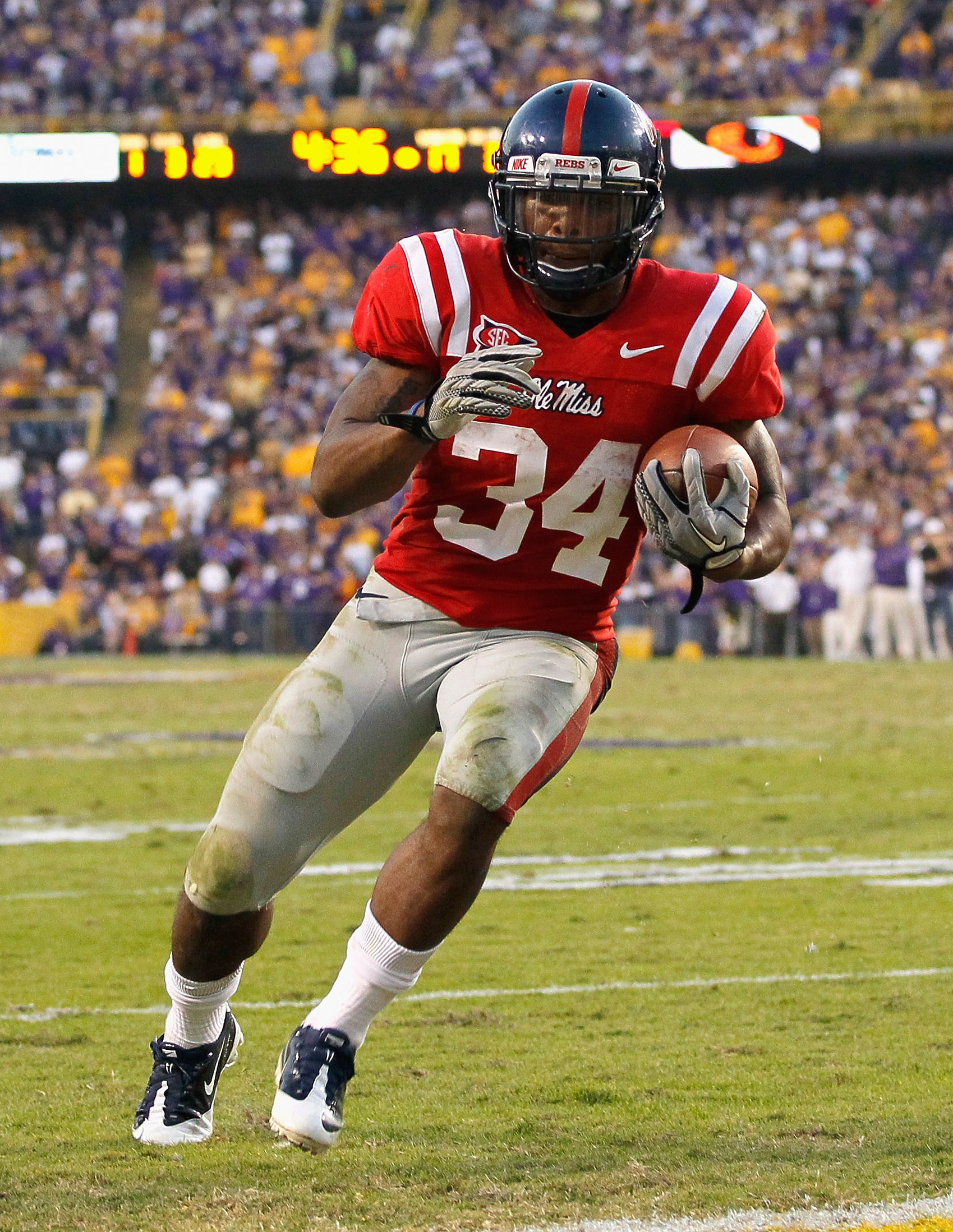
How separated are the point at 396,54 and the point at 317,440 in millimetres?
6777

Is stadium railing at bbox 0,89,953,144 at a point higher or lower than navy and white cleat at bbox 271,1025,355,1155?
lower

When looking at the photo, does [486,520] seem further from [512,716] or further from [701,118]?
[701,118]

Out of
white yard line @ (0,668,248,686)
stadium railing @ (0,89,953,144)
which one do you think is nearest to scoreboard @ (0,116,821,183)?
stadium railing @ (0,89,953,144)

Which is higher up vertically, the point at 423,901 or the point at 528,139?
the point at 528,139

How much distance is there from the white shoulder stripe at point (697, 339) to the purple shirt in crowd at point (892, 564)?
1411 cm

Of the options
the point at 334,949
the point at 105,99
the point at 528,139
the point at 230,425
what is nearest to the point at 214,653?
the point at 230,425

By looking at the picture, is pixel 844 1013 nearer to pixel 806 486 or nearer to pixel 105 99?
pixel 806 486

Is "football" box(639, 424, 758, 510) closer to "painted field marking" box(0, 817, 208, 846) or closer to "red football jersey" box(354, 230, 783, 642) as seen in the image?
"red football jersey" box(354, 230, 783, 642)

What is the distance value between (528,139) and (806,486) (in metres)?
16.3

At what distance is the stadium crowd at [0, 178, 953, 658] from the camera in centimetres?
1808

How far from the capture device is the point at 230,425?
21531mm

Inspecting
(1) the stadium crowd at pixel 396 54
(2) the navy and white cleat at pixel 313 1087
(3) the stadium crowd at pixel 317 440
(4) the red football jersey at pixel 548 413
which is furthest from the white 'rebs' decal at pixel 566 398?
(1) the stadium crowd at pixel 396 54

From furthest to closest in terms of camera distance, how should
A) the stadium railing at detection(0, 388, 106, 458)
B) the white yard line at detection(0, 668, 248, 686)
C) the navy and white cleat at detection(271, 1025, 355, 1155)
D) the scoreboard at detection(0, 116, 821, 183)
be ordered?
the scoreboard at detection(0, 116, 821, 183) → the stadium railing at detection(0, 388, 106, 458) → the white yard line at detection(0, 668, 248, 686) → the navy and white cleat at detection(271, 1025, 355, 1155)

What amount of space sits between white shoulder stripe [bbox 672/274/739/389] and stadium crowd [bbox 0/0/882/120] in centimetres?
2095
